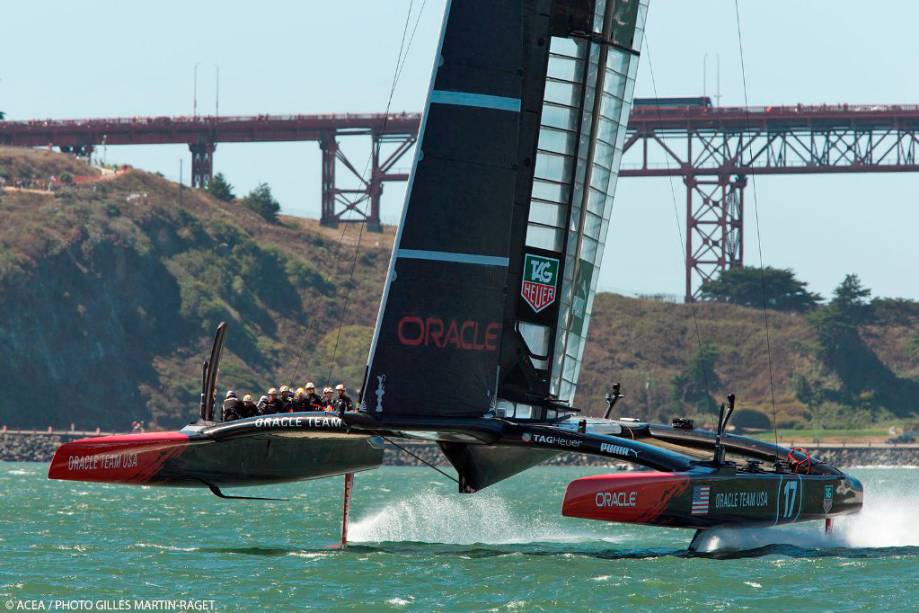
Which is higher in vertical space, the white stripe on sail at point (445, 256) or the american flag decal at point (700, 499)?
the white stripe on sail at point (445, 256)

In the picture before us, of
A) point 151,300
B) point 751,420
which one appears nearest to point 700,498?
point 751,420

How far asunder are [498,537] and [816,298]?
63.4 meters

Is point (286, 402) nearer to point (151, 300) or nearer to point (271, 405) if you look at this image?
point (271, 405)

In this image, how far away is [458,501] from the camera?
26062mm

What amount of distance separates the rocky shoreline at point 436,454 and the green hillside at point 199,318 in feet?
14.8

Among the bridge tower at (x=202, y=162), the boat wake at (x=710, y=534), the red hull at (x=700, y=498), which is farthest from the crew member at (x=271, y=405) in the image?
the bridge tower at (x=202, y=162)

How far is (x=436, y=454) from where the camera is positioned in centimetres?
5925

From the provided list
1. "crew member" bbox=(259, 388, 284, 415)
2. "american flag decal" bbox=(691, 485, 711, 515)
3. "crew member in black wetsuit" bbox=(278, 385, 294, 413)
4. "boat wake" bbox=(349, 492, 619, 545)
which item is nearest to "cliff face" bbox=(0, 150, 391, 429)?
"boat wake" bbox=(349, 492, 619, 545)

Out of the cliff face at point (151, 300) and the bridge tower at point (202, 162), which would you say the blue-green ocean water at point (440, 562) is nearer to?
the cliff face at point (151, 300)

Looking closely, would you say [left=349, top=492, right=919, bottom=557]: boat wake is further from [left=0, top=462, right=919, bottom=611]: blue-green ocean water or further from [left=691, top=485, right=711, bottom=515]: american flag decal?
[left=691, top=485, right=711, bottom=515]: american flag decal

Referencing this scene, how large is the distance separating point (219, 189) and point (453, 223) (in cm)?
6815

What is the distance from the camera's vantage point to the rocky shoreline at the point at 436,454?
5394 centimetres

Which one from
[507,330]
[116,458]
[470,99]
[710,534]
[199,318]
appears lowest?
[710,534]

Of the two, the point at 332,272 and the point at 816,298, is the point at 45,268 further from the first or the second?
the point at 816,298
